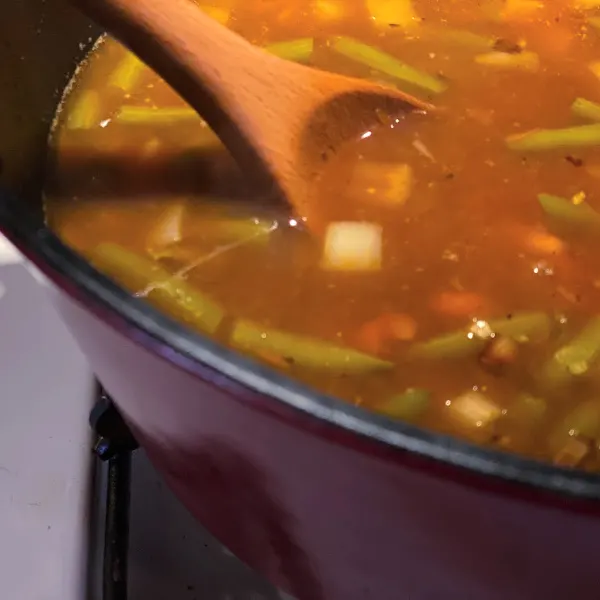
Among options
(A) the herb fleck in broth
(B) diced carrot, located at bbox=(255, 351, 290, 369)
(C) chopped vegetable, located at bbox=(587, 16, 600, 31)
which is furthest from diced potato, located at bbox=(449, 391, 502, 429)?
(C) chopped vegetable, located at bbox=(587, 16, 600, 31)

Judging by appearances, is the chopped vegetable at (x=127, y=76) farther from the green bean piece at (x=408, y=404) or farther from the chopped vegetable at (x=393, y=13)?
the green bean piece at (x=408, y=404)

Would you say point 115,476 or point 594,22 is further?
point 594,22

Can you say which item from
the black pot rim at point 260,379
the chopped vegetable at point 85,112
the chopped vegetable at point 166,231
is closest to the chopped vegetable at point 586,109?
the chopped vegetable at point 166,231

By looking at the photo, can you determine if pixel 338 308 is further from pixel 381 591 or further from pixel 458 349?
pixel 381 591

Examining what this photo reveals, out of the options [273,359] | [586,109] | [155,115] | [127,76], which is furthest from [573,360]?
[127,76]

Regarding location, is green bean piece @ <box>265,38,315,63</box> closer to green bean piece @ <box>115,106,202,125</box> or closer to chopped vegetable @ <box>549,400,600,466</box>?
green bean piece @ <box>115,106,202,125</box>

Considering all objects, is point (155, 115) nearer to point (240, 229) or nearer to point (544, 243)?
point (240, 229)

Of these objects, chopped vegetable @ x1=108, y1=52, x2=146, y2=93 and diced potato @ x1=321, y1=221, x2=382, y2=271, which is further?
chopped vegetable @ x1=108, y1=52, x2=146, y2=93
